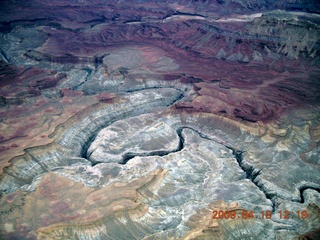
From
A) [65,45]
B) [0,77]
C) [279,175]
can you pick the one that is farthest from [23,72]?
[279,175]

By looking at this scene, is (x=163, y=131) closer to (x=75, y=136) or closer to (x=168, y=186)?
(x=168, y=186)

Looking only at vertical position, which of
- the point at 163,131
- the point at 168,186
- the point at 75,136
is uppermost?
the point at 163,131

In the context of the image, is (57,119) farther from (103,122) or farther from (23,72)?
(23,72)

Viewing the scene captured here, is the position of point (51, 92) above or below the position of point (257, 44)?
below

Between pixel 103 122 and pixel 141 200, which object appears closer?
pixel 141 200
